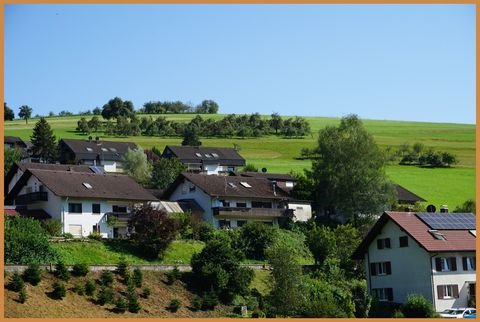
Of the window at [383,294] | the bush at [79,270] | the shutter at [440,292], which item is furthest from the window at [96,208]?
the shutter at [440,292]

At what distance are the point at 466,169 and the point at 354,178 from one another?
5286 centimetres

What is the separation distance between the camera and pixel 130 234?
201ft

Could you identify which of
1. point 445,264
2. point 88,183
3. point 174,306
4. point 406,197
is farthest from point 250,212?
point 174,306

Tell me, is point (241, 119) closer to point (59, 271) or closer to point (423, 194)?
point (423, 194)

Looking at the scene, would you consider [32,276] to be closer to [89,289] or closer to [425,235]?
[89,289]

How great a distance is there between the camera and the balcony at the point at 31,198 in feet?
213

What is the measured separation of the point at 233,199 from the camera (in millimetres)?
75875

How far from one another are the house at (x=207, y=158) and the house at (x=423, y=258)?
62.2 m

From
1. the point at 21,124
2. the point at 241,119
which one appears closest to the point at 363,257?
the point at 241,119

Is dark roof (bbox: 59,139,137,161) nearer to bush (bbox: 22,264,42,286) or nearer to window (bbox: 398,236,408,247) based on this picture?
window (bbox: 398,236,408,247)

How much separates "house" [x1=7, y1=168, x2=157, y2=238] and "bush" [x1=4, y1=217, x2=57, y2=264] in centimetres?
945

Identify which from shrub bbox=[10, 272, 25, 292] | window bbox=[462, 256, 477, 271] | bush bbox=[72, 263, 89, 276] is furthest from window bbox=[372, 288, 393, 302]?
shrub bbox=[10, 272, 25, 292]

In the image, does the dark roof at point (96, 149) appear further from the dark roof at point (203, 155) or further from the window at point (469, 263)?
the window at point (469, 263)

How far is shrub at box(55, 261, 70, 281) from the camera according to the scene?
160ft
